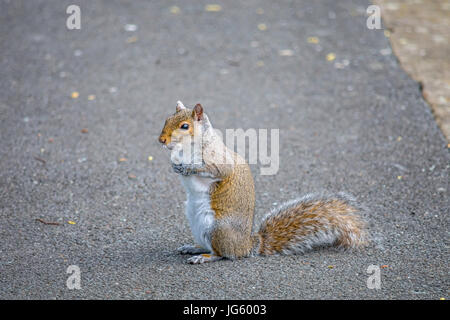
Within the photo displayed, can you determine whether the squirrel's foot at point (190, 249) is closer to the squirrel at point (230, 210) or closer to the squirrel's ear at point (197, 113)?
the squirrel at point (230, 210)

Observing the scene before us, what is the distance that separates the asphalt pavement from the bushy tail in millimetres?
79

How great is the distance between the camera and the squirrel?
9.45 feet

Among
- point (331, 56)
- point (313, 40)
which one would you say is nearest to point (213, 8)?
point (313, 40)

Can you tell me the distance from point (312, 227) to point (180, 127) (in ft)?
2.99

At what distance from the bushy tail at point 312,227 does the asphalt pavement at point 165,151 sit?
79 mm

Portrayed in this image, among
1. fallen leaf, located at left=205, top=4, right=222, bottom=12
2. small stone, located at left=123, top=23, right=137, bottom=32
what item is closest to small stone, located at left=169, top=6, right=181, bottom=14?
fallen leaf, located at left=205, top=4, right=222, bottom=12

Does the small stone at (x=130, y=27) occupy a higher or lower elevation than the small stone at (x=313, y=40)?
higher

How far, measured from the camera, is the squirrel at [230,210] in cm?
288

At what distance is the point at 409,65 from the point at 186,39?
2487 mm

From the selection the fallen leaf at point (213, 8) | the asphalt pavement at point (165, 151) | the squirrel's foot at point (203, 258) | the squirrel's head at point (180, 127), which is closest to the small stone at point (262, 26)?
the asphalt pavement at point (165, 151)

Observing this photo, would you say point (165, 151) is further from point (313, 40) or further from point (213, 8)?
point (213, 8)

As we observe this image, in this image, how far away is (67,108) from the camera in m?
5.17
